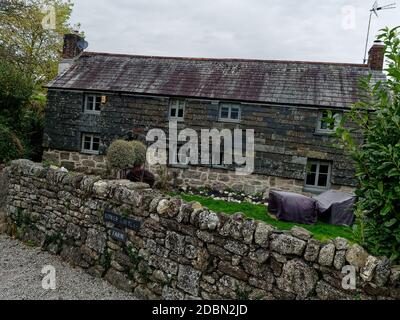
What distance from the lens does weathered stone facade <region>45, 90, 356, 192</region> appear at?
41.7ft

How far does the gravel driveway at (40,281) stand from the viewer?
5.04 metres

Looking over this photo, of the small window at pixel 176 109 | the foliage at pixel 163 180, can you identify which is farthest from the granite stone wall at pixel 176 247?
the small window at pixel 176 109

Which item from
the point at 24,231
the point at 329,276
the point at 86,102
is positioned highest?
the point at 86,102

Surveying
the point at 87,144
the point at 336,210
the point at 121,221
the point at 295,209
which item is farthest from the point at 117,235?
the point at 87,144

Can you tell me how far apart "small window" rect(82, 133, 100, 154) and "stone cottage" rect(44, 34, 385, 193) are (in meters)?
0.05

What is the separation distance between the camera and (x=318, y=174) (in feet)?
42.6

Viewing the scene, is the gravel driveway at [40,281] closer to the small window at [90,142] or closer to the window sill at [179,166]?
the window sill at [179,166]

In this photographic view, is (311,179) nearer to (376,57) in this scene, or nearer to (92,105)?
(376,57)

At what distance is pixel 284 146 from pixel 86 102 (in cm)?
979

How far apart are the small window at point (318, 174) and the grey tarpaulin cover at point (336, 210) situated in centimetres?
281

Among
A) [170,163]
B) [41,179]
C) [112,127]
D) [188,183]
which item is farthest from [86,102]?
[41,179]

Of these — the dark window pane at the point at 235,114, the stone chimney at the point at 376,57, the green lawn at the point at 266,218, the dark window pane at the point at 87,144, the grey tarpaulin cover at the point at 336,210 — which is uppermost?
the stone chimney at the point at 376,57

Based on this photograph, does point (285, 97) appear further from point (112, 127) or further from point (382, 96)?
point (382, 96)
